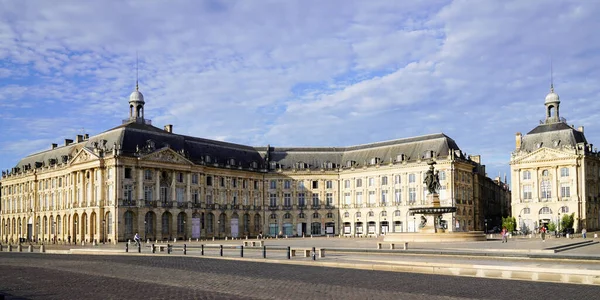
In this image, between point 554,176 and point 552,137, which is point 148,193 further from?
point 552,137

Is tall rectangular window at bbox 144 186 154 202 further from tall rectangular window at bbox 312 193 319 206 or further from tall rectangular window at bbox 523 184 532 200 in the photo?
tall rectangular window at bbox 523 184 532 200

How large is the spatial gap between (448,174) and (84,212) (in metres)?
53.6

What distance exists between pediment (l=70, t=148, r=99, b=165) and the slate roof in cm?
102

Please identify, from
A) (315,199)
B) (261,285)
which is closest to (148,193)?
(315,199)

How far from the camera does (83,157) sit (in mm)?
89125

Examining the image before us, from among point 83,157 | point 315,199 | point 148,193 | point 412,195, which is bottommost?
point 315,199

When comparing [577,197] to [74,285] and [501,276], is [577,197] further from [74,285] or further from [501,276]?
[74,285]

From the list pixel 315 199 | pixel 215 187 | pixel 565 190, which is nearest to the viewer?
pixel 565 190

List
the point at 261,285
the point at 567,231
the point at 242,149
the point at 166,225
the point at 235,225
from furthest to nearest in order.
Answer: the point at 242,149 < the point at 235,225 < the point at 166,225 < the point at 567,231 < the point at 261,285

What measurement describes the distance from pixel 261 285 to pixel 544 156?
84945 mm

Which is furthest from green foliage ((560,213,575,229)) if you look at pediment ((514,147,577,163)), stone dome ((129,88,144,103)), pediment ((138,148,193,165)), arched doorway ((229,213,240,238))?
stone dome ((129,88,144,103))

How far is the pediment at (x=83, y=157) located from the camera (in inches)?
3403

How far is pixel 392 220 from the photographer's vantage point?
324ft

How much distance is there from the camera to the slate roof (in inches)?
3455
